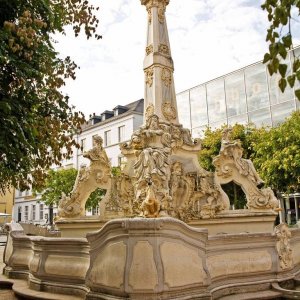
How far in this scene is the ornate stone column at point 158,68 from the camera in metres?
11.7

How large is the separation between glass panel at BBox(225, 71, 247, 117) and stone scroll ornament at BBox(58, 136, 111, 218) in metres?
25.4

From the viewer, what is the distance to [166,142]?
34.8 ft

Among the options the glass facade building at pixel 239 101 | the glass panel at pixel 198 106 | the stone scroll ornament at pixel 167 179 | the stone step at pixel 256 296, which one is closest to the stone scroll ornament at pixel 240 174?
the stone scroll ornament at pixel 167 179

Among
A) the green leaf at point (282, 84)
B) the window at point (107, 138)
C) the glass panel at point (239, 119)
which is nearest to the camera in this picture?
the green leaf at point (282, 84)

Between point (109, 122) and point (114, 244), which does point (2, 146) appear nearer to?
point (114, 244)

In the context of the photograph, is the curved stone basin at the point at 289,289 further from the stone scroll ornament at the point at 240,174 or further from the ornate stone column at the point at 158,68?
the ornate stone column at the point at 158,68

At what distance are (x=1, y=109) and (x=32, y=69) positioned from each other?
0.97m

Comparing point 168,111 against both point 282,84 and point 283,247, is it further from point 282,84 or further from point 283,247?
point 282,84

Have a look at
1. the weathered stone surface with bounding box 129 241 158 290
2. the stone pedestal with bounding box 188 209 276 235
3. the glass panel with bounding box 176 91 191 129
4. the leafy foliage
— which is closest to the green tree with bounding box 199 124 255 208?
the leafy foliage

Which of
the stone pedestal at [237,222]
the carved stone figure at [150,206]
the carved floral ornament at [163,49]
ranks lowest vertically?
the stone pedestal at [237,222]

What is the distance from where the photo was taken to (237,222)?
10617 mm

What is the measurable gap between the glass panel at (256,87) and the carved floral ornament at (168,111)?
22.9 meters

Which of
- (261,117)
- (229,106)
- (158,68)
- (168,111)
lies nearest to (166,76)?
(158,68)

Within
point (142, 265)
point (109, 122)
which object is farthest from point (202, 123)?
point (142, 265)
